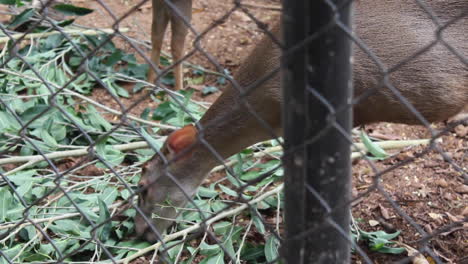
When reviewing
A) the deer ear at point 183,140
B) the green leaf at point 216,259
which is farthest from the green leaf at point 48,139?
the green leaf at point 216,259

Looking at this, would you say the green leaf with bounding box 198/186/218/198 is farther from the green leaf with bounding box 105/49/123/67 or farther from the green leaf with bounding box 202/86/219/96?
the green leaf with bounding box 105/49/123/67

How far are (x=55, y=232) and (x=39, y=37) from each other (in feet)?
6.86

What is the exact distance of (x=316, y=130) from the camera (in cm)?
132

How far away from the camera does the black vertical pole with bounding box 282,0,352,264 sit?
124 centimetres

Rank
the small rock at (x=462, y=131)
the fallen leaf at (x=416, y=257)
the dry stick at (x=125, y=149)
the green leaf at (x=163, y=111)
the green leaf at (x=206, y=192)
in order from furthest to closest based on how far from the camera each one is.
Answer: the small rock at (x=462, y=131) → the green leaf at (x=163, y=111) → the dry stick at (x=125, y=149) → the green leaf at (x=206, y=192) → the fallen leaf at (x=416, y=257)

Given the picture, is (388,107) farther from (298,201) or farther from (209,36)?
(209,36)

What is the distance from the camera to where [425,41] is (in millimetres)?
2523

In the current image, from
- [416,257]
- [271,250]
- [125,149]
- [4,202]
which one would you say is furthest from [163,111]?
[416,257]

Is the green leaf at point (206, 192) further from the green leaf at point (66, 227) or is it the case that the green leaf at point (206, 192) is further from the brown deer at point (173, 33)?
the brown deer at point (173, 33)

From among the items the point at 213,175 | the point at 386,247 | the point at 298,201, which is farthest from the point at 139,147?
the point at 298,201

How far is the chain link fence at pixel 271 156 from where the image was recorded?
134cm

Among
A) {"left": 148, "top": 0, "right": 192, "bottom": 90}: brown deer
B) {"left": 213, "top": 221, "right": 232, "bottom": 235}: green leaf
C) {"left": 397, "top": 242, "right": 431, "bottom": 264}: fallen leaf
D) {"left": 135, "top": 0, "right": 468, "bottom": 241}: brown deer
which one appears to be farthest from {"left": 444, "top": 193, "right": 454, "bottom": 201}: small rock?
{"left": 148, "top": 0, "right": 192, "bottom": 90}: brown deer

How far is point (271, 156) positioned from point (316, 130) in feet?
6.65

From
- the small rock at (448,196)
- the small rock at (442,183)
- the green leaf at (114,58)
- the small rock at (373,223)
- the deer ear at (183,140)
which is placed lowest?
the small rock at (373,223)
